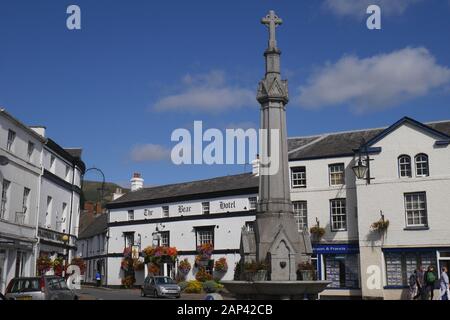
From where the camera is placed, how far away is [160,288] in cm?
2980

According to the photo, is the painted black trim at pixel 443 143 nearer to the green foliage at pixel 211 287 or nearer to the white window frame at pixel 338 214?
the white window frame at pixel 338 214

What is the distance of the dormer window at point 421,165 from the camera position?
29.4 meters

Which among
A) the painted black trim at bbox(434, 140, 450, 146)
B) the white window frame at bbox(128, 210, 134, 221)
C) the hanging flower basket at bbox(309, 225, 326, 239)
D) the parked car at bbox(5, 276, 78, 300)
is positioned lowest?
the parked car at bbox(5, 276, 78, 300)

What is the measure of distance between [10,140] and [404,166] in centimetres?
2155

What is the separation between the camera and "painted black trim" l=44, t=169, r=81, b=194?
2997 cm

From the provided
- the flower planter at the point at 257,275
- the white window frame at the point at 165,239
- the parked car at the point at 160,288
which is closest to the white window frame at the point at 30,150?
the parked car at the point at 160,288

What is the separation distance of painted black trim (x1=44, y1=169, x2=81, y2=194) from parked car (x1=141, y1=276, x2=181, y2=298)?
8.12m

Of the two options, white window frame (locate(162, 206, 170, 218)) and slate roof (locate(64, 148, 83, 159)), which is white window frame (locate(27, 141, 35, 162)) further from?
white window frame (locate(162, 206, 170, 218))

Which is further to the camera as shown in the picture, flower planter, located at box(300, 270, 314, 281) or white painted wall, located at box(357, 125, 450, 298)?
white painted wall, located at box(357, 125, 450, 298)

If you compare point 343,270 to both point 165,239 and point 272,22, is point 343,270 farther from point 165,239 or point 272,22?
point 272,22

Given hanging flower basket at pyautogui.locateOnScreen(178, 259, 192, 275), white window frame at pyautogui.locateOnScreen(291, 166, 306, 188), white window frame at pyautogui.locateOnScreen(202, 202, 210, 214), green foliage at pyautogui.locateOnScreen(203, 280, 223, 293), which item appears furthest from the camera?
white window frame at pyautogui.locateOnScreen(202, 202, 210, 214)

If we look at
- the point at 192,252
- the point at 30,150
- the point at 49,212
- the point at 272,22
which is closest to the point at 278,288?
the point at 272,22

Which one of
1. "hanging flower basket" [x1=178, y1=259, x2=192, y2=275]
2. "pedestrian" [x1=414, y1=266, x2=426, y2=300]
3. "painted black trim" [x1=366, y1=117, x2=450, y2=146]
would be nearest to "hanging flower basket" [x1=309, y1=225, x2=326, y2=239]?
"painted black trim" [x1=366, y1=117, x2=450, y2=146]
